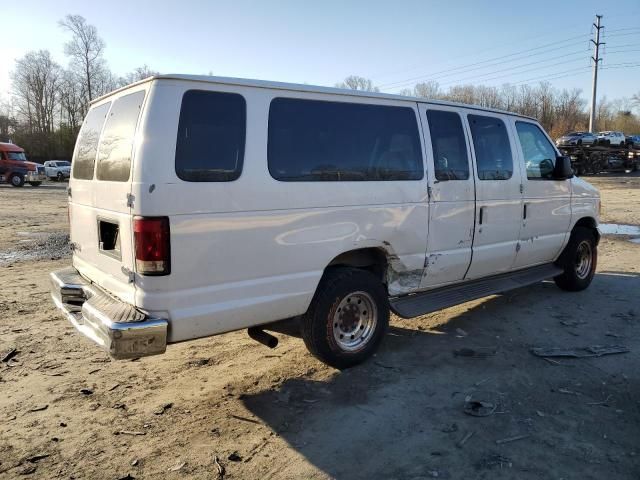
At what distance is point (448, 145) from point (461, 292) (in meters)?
1.53

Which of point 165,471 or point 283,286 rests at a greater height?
point 283,286

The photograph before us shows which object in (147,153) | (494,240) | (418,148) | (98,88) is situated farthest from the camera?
(98,88)

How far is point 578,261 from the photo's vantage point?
6902 mm

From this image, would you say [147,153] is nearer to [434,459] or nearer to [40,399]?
[40,399]

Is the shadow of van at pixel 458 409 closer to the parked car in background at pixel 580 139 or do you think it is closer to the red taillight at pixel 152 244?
the red taillight at pixel 152 244

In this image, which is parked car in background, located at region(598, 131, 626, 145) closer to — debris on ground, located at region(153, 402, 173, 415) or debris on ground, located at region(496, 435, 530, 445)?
debris on ground, located at region(496, 435, 530, 445)

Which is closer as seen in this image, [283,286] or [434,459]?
[434,459]

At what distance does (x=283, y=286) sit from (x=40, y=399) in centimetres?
208

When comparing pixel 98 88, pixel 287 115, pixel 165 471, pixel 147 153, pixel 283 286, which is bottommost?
pixel 165 471

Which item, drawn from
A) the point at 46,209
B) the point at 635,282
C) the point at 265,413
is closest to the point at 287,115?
the point at 265,413

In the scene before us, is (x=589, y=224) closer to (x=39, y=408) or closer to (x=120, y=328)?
(x=120, y=328)

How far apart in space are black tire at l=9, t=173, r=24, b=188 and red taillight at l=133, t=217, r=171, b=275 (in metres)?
36.5

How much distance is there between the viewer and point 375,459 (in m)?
3.10

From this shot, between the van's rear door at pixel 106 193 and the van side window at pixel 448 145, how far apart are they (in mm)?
2729
